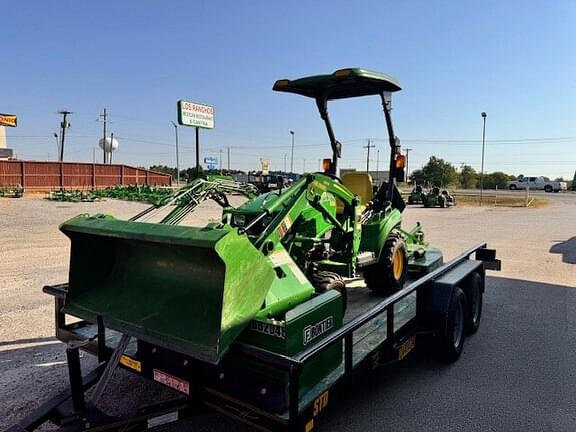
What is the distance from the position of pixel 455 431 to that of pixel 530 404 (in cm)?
88

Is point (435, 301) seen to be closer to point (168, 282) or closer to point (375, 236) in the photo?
point (375, 236)

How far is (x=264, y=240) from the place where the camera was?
371cm

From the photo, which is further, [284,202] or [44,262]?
[44,262]

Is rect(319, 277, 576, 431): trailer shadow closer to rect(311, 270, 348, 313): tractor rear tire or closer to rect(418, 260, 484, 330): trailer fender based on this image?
rect(418, 260, 484, 330): trailer fender

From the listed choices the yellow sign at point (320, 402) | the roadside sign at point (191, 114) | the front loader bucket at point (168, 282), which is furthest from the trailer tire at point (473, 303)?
the roadside sign at point (191, 114)

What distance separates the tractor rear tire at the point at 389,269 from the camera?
5523 mm

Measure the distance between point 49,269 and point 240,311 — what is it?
6.99 metres

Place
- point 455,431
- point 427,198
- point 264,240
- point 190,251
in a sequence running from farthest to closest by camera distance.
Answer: point 427,198 → point 264,240 → point 455,431 → point 190,251

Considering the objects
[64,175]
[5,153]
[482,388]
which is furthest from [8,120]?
[482,388]

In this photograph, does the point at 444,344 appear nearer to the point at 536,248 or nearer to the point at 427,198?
the point at 536,248

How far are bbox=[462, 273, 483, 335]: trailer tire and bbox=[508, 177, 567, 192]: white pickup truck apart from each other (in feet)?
185

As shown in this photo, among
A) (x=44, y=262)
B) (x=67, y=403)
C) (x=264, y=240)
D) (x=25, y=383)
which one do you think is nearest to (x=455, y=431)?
(x=264, y=240)

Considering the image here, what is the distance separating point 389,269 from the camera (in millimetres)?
5531

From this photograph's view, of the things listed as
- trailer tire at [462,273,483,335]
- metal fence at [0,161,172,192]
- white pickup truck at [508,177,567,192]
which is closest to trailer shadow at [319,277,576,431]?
trailer tire at [462,273,483,335]
